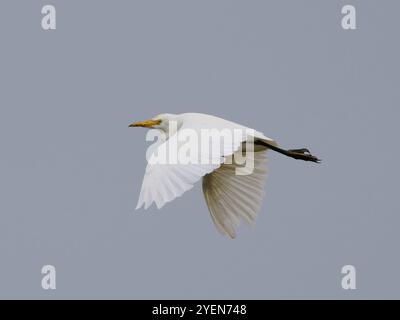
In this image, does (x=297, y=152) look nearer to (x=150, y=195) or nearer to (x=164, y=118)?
(x=164, y=118)

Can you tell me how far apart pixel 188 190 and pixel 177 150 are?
3.26 feet

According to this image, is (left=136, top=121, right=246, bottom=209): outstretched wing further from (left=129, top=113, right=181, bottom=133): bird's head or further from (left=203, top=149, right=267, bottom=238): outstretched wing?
(left=129, top=113, right=181, bottom=133): bird's head

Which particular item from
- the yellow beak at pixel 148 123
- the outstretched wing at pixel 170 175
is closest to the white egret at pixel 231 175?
the yellow beak at pixel 148 123

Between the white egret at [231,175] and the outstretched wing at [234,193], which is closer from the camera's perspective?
the white egret at [231,175]

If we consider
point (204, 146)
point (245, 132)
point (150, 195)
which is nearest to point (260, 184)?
point (245, 132)

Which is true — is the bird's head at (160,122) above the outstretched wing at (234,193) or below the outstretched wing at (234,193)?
above

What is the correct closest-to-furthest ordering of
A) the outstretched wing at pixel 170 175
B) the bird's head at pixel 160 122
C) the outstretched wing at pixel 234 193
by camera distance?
the outstretched wing at pixel 170 175 < the outstretched wing at pixel 234 193 < the bird's head at pixel 160 122

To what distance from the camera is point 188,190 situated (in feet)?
27.9

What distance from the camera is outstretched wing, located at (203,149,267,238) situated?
455 inches

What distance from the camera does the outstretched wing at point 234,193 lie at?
37.9ft

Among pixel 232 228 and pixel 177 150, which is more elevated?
pixel 177 150

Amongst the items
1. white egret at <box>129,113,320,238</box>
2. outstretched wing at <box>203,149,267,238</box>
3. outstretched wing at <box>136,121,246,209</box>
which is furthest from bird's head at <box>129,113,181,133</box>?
Answer: outstretched wing at <box>136,121,246,209</box>

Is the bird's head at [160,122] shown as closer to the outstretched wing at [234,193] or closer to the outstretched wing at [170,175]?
the outstretched wing at [234,193]

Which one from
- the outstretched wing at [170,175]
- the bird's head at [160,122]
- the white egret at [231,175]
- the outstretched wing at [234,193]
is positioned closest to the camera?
the outstretched wing at [170,175]
